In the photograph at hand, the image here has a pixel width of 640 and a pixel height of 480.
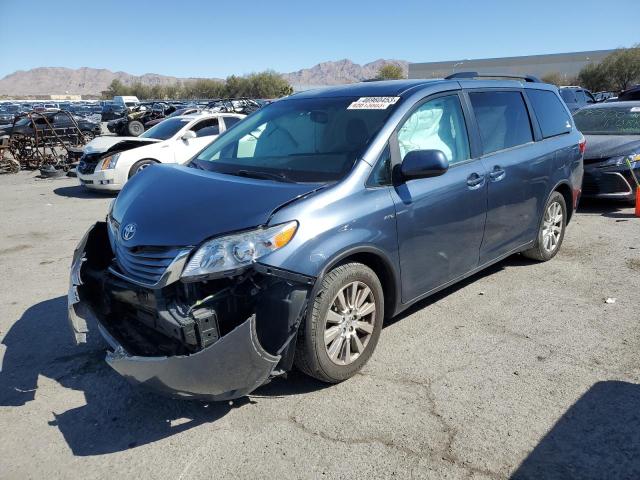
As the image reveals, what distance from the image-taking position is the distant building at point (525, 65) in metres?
77.2

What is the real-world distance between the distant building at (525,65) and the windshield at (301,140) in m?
75.9

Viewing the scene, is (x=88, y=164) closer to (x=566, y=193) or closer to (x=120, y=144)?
(x=120, y=144)

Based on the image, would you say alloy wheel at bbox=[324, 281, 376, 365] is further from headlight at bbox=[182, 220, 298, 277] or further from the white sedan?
the white sedan

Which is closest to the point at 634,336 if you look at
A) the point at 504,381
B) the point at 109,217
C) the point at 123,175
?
the point at 504,381

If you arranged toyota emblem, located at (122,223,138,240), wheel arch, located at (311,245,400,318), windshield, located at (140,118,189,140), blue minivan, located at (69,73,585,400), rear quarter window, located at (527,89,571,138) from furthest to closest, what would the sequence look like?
windshield, located at (140,118,189,140) → rear quarter window, located at (527,89,571,138) → toyota emblem, located at (122,223,138,240) → wheel arch, located at (311,245,400,318) → blue minivan, located at (69,73,585,400)

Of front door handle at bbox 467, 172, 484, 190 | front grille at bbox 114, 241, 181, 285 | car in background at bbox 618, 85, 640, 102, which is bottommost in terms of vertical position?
front grille at bbox 114, 241, 181, 285

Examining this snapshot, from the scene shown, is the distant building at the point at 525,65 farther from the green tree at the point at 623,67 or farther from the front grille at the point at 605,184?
the front grille at the point at 605,184

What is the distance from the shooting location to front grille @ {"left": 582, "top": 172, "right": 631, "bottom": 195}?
7727 millimetres

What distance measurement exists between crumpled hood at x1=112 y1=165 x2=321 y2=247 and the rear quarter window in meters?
3.17

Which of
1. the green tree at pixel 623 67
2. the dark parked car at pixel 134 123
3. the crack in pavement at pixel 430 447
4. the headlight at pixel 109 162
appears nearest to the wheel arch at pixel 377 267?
the crack in pavement at pixel 430 447

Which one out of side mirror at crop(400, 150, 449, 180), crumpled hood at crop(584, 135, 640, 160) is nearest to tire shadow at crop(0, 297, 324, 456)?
side mirror at crop(400, 150, 449, 180)

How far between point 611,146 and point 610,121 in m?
1.41

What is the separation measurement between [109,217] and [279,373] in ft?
5.93

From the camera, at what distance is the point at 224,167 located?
3805 millimetres
